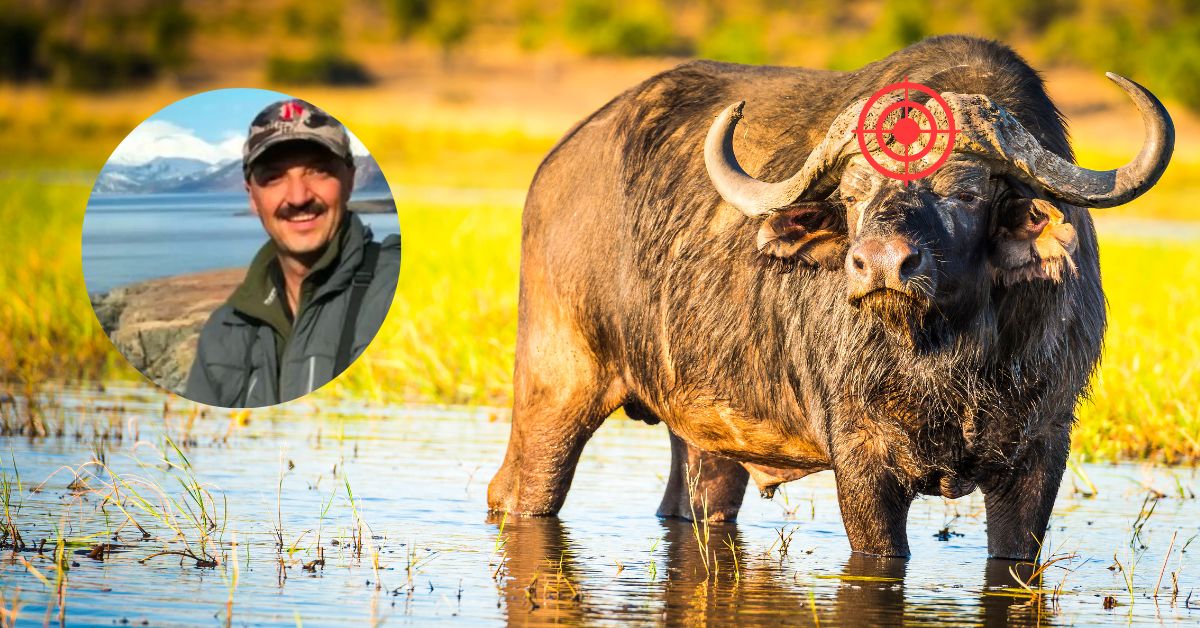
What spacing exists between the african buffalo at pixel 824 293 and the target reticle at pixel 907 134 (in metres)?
0.03

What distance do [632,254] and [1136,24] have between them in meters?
72.9

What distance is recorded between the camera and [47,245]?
52.9ft

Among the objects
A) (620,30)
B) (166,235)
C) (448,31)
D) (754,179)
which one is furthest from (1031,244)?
(448,31)

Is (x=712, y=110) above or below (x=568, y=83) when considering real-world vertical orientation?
below

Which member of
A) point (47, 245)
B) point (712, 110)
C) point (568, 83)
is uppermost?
point (568, 83)

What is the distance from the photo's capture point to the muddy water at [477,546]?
16.9ft

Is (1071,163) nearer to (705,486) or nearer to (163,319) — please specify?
(705,486)

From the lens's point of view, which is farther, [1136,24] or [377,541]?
[1136,24]

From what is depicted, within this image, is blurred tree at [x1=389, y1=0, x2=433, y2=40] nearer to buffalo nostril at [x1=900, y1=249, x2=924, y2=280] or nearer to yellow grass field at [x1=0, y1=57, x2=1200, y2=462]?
yellow grass field at [x1=0, y1=57, x2=1200, y2=462]

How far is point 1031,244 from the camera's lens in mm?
5387

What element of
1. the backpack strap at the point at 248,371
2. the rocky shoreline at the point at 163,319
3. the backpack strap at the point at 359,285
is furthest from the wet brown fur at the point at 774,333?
the rocky shoreline at the point at 163,319

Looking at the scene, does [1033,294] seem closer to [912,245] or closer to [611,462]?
[912,245]

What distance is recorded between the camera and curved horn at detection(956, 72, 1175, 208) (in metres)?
5.30

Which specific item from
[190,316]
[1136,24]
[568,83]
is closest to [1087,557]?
[190,316]
